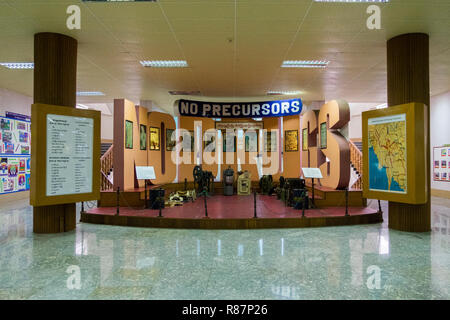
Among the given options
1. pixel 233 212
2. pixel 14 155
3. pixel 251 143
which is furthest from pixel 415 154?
pixel 14 155

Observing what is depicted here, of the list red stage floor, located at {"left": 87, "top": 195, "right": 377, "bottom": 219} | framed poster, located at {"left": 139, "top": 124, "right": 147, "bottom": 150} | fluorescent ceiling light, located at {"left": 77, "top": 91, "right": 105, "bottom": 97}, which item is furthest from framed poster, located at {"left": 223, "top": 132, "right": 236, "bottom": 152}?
fluorescent ceiling light, located at {"left": 77, "top": 91, "right": 105, "bottom": 97}

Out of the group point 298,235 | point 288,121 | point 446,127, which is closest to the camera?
point 298,235

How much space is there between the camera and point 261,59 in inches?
319

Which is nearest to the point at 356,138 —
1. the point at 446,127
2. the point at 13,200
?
the point at 446,127

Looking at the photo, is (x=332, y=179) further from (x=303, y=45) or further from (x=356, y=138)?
(x=356, y=138)

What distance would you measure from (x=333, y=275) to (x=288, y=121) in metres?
10.4

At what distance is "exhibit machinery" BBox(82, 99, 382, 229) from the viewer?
7410mm

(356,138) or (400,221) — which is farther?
(356,138)

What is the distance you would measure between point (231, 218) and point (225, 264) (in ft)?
8.59

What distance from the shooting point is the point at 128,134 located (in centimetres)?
1005

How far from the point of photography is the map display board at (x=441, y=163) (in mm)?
11781

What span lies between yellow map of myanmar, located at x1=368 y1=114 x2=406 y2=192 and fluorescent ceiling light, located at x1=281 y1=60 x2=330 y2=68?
2.44 meters

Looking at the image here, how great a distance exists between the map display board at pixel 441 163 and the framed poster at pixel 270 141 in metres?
6.67

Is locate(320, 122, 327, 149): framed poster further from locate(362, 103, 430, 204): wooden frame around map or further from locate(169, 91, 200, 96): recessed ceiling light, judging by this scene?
locate(169, 91, 200, 96): recessed ceiling light
